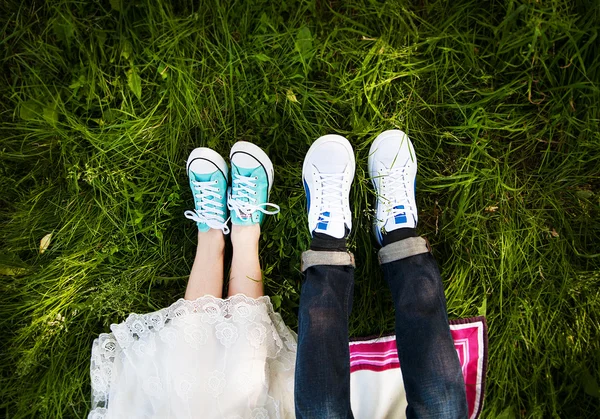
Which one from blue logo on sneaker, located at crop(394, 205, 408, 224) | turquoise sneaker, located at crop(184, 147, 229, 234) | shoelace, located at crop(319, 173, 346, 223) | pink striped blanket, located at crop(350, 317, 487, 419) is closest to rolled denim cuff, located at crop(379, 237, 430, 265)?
blue logo on sneaker, located at crop(394, 205, 408, 224)

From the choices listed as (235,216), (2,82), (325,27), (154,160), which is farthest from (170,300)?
(325,27)

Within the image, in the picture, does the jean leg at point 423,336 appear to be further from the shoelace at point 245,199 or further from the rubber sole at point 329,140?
the shoelace at point 245,199

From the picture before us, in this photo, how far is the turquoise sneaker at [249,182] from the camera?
1.62 meters

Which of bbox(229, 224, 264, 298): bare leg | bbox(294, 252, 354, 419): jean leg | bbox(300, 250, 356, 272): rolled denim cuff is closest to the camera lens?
bbox(294, 252, 354, 419): jean leg

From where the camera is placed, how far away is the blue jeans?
127cm

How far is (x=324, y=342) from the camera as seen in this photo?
1340 mm

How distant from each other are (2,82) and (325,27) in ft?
4.64

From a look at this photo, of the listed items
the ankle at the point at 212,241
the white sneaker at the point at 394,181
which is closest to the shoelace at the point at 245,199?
the ankle at the point at 212,241

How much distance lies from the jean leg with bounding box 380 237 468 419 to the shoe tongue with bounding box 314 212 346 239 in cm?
20

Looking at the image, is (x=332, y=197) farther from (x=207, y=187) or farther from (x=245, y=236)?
(x=207, y=187)

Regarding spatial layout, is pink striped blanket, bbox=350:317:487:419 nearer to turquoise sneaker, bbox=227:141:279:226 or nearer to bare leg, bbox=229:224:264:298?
bare leg, bbox=229:224:264:298

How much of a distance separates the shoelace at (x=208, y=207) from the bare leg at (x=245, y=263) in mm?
74

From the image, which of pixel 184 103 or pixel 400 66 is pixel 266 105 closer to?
pixel 184 103

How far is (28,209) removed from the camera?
1.72 metres
